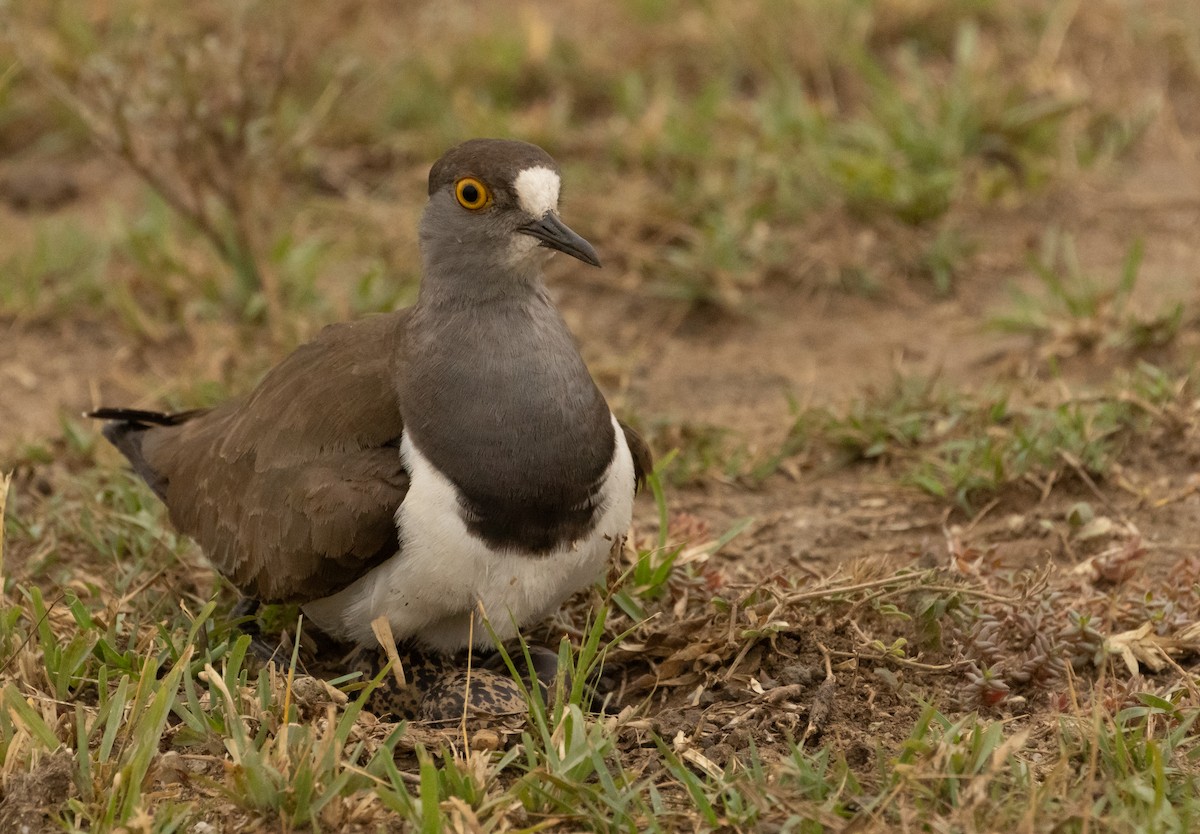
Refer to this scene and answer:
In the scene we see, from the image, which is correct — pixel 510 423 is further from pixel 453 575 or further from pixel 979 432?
pixel 979 432

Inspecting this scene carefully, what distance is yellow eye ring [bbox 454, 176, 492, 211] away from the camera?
4.18 meters

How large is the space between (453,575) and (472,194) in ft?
3.33

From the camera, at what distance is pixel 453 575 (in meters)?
3.87

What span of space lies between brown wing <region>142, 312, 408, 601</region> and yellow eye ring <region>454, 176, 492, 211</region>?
0.37m

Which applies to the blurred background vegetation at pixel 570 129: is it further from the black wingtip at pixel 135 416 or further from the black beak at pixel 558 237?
the black beak at pixel 558 237

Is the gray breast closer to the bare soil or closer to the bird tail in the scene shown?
the bare soil

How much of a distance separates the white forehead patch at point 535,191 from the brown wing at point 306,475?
48 cm

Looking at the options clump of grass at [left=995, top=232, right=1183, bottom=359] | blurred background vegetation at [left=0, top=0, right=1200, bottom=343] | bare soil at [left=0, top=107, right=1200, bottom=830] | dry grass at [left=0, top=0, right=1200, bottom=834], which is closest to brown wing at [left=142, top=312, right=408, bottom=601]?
dry grass at [left=0, top=0, right=1200, bottom=834]

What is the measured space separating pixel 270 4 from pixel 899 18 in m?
3.15

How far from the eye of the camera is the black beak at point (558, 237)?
4062 mm

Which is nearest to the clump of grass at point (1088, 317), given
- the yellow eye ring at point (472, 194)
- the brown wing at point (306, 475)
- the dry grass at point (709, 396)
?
the dry grass at point (709, 396)

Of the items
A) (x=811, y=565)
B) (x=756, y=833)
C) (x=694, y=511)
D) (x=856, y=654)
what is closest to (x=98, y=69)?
(x=694, y=511)

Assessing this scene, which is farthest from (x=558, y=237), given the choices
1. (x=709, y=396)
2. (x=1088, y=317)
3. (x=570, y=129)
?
(x=570, y=129)

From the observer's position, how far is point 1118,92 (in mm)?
7445
